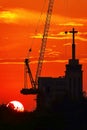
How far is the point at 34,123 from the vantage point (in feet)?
586

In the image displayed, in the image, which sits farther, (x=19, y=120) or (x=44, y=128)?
(x=19, y=120)

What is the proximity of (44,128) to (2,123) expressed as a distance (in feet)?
26.7

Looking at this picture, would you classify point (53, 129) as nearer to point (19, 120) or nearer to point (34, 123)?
point (34, 123)

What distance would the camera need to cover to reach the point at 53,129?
174 meters

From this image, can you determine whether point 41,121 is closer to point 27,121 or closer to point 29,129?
point 27,121

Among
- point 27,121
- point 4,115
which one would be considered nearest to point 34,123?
point 27,121

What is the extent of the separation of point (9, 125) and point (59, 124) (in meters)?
20.6

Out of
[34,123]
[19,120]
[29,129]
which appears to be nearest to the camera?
[29,129]

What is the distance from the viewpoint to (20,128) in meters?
167

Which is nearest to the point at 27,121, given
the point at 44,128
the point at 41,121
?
the point at 41,121

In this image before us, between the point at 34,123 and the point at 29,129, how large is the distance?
1427cm

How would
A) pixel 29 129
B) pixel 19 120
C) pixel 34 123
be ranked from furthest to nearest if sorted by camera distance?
pixel 19 120, pixel 34 123, pixel 29 129

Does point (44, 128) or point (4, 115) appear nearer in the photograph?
point (44, 128)

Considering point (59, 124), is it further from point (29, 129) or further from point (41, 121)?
point (29, 129)
